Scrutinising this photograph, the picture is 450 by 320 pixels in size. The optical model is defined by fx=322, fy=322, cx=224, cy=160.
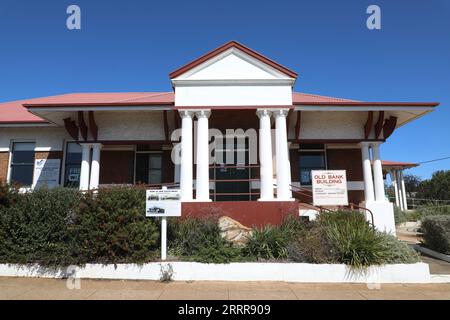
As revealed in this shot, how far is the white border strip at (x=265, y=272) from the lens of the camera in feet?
23.8

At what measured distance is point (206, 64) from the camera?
37.4 ft

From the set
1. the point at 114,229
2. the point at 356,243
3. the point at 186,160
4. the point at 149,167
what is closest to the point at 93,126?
the point at 149,167

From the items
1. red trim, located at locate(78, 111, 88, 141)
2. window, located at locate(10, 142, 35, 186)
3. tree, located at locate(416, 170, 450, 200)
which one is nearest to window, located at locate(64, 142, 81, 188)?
window, located at locate(10, 142, 35, 186)

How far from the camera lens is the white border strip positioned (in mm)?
7262

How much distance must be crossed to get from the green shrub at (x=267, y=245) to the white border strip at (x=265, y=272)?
501mm

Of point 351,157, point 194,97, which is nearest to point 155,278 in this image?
point 194,97

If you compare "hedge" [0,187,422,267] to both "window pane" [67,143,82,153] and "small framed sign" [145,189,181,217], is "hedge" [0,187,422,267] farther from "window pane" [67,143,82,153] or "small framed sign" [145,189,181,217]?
"window pane" [67,143,82,153]

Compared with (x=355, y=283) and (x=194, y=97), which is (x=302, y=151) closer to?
(x=194, y=97)

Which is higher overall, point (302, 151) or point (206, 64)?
point (206, 64)

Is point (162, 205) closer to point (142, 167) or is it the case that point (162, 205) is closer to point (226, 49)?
point (226, 49)

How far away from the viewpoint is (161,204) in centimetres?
789

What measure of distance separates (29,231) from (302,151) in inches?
420

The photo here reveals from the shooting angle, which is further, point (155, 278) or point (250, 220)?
point (250, 220)

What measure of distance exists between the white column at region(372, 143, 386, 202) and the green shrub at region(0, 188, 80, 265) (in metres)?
10.9
